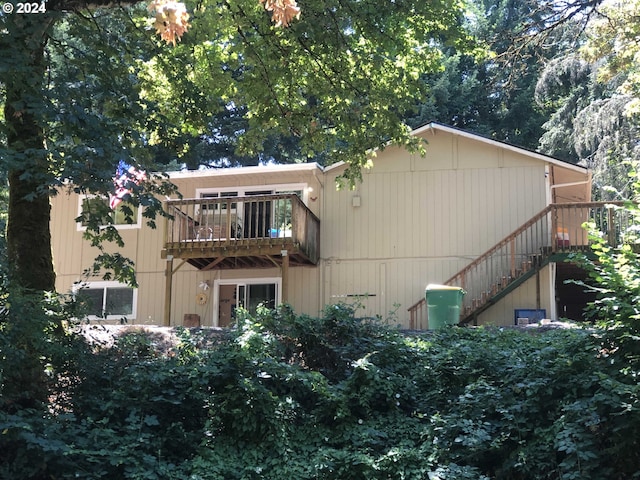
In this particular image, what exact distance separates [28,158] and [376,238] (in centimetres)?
1069

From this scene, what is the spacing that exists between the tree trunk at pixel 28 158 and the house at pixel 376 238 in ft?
23.3

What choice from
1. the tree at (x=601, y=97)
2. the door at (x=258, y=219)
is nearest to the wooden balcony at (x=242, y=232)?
the door at (x=258, y=219)

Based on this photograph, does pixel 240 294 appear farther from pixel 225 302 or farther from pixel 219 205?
pixel 219 205

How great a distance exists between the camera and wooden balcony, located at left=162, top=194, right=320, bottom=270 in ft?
49.7

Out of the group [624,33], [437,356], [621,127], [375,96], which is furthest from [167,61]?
[621,127]

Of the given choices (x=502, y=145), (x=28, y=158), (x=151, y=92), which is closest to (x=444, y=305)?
(x=502, y=145)

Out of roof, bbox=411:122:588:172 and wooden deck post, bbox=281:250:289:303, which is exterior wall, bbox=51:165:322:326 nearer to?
wooden deck post, bbox=281:250:289:303

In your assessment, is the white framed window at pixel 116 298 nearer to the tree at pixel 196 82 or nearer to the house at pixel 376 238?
the house at pixel 376 238

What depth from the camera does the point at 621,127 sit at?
2067cm

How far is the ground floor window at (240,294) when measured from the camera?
16.9 meters

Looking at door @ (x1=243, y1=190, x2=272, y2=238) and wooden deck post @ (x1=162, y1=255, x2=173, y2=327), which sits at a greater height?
door @ (x1=243, y1=190, x2=272, y2=238)

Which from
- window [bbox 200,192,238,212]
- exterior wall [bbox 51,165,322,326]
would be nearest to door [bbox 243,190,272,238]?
window [bbox 200,192,238,212]

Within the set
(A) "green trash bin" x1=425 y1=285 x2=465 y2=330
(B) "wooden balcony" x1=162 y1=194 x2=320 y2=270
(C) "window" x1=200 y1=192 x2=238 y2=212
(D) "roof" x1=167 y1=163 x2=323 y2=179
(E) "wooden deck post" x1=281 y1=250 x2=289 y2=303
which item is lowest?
(A) "green trash bin" x1=425 y1=285 x2=465 y2=330

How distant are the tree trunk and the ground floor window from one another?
8.72 m
